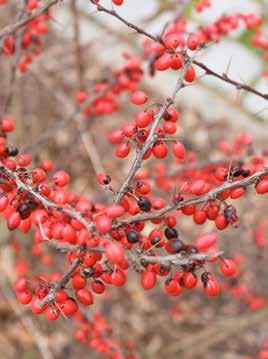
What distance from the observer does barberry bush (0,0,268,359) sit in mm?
1799

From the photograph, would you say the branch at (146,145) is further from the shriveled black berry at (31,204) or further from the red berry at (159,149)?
the shriveled black berry at (31,204)

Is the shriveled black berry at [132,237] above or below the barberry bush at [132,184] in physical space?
below

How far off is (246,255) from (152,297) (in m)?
1.04

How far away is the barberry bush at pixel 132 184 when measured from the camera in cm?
180

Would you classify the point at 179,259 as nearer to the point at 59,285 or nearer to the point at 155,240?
the point at 155,240

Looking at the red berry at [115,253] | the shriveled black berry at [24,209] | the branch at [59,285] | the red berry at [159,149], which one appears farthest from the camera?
the red berry at [159,149]

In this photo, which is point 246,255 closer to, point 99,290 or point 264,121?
point 264,121

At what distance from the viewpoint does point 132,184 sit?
82.7 inches

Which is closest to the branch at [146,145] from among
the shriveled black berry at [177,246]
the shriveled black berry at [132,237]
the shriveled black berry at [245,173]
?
the shriveled black berry at [132,237]

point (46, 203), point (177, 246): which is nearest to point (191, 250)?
point (177, 246)

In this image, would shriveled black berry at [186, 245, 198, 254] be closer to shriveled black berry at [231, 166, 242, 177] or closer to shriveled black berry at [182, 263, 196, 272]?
shriveled black berry at [182, 263, 196, 272]

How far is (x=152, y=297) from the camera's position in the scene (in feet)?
18.1

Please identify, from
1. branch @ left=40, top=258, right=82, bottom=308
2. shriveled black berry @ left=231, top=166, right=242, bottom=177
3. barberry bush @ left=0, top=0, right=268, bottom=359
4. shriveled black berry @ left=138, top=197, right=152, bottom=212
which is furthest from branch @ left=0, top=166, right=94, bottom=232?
shriveled black berry @ left=231, top=166, right=242, bottom=177

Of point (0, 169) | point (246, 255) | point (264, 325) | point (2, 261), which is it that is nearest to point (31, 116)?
point (2, 261)
